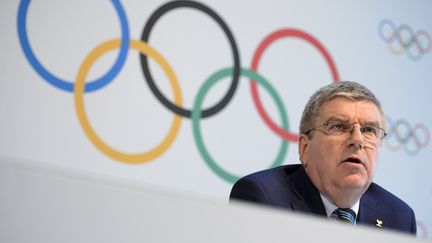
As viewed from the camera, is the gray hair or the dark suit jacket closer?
the dark suit jacket

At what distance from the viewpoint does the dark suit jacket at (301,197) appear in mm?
1203

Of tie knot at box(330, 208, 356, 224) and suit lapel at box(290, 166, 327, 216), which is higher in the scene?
A: suit lapel at box(290, 166, 327, 216)

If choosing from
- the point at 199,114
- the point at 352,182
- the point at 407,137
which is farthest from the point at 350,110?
the point at 407,137

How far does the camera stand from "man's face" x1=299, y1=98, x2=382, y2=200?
130cm

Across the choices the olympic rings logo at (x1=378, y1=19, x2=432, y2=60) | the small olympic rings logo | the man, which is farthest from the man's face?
Answer: the olympic rings logo at (x1=378, y1=19, x2=432, y2=60)

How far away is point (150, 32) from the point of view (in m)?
2.06

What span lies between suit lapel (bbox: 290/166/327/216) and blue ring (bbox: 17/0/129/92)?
0.86 metres

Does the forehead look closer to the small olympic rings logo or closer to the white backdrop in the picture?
the white backdrop

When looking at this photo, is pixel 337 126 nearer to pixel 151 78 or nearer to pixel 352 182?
pixel 352 182

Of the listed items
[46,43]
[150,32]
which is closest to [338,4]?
[150,32]

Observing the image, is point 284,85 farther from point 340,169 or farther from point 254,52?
point 340,169

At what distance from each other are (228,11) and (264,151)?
551 mm

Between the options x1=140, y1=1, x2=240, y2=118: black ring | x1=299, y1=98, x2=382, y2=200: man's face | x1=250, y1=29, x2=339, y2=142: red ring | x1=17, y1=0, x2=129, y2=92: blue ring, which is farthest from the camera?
x1=250, y1=29, x2=339, y2=142: red ring

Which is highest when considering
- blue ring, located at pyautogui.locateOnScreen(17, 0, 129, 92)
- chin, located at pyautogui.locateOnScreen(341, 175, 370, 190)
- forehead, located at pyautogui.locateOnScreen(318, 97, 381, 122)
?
blue ring, located at pyautogui.locateOnScreen(17, 0, 129, 92)
